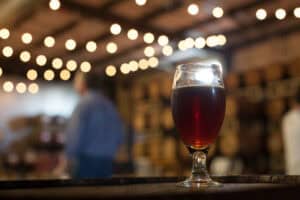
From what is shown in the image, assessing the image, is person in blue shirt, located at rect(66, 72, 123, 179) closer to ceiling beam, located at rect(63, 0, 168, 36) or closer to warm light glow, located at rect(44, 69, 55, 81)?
warm light glow, located at rect(44, 69, 55, 81)

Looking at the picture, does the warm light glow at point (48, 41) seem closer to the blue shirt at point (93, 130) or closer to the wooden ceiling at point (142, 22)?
the blue shirt at point (93, 130)

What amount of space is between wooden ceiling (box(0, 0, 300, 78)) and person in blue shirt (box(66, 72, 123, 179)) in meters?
1.49

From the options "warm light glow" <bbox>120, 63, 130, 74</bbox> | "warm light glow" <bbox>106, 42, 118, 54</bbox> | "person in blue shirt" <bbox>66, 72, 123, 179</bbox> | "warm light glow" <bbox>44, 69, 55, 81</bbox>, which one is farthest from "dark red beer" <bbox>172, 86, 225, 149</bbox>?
"warm light glow" <bbox>120, 63, 130, 74</bbox>

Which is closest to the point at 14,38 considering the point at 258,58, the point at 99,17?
the point at 99,17

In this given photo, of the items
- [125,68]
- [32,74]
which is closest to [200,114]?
[125,68]

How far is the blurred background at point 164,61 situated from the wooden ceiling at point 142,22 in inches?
0.5

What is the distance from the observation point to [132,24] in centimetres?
563

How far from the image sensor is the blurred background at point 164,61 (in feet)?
17.2

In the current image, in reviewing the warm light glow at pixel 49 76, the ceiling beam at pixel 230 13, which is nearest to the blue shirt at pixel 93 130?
the warm light glow at pixel 49 76

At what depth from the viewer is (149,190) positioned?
0.56 metres

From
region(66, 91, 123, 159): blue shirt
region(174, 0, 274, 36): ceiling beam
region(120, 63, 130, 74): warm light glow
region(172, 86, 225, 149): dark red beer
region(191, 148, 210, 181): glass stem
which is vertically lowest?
region(191, 148, 210, 181): glass stem

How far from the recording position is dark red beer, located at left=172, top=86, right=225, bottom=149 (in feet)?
2.63

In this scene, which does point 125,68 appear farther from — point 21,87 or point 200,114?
point 200,114

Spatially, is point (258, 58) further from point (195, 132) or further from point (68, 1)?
point (195, 132)
